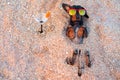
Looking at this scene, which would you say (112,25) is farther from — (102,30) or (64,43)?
(64,43)

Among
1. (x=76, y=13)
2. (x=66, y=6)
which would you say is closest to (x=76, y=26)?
(x=76, y=13)

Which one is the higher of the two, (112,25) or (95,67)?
(112,25)

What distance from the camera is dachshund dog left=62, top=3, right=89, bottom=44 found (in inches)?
132

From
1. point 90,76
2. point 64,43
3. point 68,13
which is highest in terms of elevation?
point 68,13

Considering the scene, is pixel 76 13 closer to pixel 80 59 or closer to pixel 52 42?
pixel 52 42

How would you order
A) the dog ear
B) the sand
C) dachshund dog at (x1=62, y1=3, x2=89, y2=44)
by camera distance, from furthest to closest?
the dog ear < dachshund dog at (x1=62, y1=3, x2=89, y2=44) < the sand

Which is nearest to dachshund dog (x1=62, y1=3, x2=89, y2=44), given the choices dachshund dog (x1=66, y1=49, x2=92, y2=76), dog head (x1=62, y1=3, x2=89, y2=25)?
dog head (x1=62, y1=3, x2=89, y2=25)

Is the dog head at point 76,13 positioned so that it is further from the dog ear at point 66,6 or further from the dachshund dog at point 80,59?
the dachshund dog at point 80,59

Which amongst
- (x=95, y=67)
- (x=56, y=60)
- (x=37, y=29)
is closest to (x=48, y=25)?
(x=37, y=29)

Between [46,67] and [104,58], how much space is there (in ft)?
1.95

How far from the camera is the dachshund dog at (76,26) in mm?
3363

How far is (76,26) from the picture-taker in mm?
3406

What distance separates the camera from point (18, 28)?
3.42m

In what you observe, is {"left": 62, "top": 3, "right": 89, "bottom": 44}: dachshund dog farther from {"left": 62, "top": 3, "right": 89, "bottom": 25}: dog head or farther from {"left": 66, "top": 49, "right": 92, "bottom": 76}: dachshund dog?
{"left": 66, "top": 49, "right": 92, "bottom": 76}: dachshund dog
